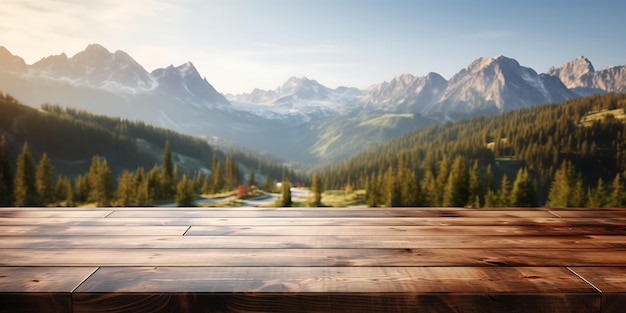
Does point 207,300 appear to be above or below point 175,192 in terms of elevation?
above

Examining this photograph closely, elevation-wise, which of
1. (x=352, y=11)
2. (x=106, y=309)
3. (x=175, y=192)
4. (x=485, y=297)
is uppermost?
(x=352, y=11)

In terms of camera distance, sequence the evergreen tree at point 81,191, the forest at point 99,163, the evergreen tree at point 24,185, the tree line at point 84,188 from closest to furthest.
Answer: the evergreen tree at point 24,185 < the tree line at point 84,188 < the forest at point 99,163 < the evergreen tree at point 81,191

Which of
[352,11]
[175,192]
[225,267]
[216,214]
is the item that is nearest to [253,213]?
[216,214]

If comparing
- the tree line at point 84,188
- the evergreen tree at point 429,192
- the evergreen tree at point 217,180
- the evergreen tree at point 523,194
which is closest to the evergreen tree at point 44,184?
the tree line at point 84,188

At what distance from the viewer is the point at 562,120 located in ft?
400

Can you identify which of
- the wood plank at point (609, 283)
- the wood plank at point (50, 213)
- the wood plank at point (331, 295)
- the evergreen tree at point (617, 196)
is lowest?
the evergreen tree at point (617, 196)

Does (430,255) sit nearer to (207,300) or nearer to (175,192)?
(207,300)

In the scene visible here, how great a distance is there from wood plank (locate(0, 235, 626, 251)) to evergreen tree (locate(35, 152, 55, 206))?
68978mm

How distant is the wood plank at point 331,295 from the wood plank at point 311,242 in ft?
2.25

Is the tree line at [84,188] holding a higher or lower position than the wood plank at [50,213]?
lower

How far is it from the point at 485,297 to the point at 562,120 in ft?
471

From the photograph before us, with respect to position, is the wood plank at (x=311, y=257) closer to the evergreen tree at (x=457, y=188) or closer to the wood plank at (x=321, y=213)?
the wood plank at (x=321, y=213)

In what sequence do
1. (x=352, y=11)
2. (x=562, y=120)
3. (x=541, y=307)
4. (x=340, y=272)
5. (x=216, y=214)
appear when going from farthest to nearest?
(x=562, y=120) < (x=352, y=11) < (x=216, y=214) < (x=340, y=272) < (x=541, y=307)

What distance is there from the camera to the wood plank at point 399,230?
9.82 feet
